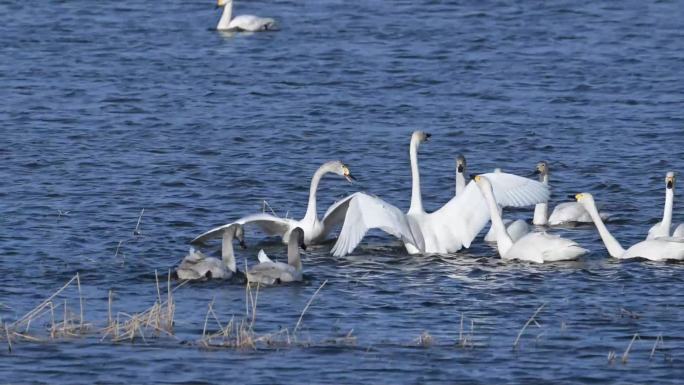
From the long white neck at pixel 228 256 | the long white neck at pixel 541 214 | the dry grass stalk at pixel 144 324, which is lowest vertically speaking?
the long white neck at pixel 541 214

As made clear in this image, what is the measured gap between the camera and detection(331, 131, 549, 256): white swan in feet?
49.9

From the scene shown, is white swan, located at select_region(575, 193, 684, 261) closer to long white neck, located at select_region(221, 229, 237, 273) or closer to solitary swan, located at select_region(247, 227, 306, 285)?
solitary swan, located at select_region(247, 227, 306, 285)

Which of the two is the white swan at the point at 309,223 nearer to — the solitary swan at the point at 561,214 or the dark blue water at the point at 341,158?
the dark blue water at the point at 341,158

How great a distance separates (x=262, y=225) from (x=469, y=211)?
1.97 meters

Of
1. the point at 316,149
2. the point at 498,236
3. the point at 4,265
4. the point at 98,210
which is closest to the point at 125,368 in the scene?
the point at 4,265

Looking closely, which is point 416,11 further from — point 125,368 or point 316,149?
point 125,368

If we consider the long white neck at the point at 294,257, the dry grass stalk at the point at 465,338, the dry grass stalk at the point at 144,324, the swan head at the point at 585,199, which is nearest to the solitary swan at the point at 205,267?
the long white neck at the point at 294,257

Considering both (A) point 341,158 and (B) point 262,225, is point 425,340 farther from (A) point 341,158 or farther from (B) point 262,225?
(A) point 341,158

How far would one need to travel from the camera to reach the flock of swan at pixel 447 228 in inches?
572

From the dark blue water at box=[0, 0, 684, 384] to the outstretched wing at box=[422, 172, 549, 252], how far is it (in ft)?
0.95

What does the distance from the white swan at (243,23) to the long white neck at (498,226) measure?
16847 mm

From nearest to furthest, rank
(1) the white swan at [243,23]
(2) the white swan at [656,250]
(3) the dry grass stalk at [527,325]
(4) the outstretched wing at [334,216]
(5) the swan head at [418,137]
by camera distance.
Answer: (3) the dry grass stalk at [527,325], (2) the white swan at [656,250], (4) the outstretched wing at [334,216], (5) the swan head at [418,137], (1) the white swan at [243,23]

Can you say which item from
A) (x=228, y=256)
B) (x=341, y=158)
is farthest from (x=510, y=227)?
(x=341, y=158)

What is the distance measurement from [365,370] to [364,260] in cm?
436
